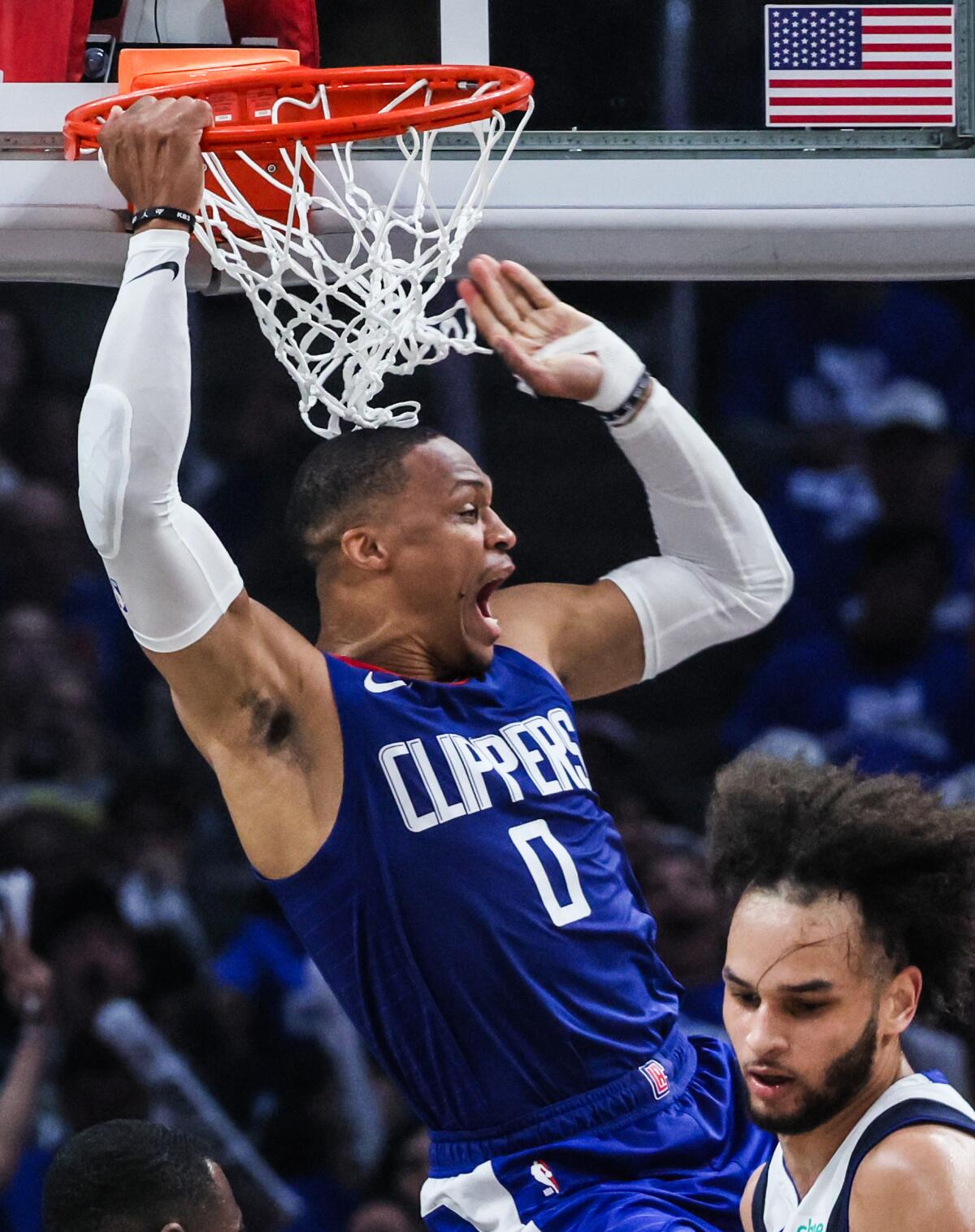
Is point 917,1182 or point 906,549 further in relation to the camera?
point 906,549

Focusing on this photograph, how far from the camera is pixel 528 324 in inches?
116

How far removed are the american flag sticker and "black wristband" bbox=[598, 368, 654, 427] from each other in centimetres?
90

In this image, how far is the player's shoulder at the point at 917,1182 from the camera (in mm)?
1881

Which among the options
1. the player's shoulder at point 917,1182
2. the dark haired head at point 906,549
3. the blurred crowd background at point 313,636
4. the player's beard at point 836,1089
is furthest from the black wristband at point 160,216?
the dark haired head at point 906,549

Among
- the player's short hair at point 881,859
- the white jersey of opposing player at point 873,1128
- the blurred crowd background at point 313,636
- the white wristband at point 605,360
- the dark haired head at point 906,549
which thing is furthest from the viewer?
the dark haired head at point 906,549

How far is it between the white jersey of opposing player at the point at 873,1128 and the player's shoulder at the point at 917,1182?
0.04 ft

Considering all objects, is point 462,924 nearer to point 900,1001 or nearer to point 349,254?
point 900,1001

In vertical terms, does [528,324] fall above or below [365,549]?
above

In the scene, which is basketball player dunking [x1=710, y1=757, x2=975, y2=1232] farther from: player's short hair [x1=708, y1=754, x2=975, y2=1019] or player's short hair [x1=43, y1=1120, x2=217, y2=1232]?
player's short hair [x1=43, y1=1120, x2=217, y2=1232]

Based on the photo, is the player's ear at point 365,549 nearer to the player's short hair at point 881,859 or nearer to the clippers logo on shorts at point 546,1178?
the player's short hair at point 881,859

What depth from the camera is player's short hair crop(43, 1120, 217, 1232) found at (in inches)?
103

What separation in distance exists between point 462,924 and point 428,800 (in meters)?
0.20

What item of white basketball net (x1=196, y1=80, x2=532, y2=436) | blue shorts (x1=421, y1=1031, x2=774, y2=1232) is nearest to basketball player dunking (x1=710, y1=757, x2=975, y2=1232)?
blue shorts (x1=421, y1=1031, x2=774, y2=1232)

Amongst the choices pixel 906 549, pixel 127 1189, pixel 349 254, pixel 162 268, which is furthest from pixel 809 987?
pixel 906 549
